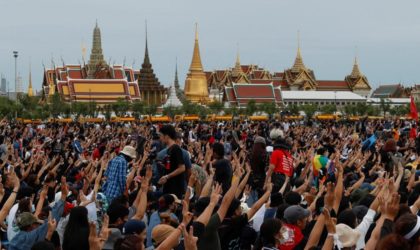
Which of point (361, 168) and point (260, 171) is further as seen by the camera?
point (361, 168)

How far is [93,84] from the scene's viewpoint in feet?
241

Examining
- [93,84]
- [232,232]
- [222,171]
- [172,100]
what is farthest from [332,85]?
[232,232]

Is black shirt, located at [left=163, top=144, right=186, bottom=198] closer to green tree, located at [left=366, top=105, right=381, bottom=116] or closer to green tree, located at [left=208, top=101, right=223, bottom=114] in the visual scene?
green tree, located at [left=208, top=101, right=223, bottom=114]

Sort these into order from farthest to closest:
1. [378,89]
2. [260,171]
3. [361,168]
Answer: [378,89], [361,168], [260,171]

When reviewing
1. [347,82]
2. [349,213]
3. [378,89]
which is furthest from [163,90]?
[349,213]

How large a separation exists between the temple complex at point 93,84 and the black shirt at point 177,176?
205ft

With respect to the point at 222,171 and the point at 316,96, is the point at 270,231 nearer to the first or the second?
the point at 222,171

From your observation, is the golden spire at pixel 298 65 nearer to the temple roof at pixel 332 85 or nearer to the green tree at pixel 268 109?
the temple roof at pixel 332 85

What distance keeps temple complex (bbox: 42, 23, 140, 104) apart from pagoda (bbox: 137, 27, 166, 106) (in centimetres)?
245

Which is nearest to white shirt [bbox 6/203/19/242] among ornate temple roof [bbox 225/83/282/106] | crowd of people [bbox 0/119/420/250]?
crowd of people [bbox 0/119/420/250]

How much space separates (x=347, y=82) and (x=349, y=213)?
3893 inches

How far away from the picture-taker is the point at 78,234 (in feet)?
19.0

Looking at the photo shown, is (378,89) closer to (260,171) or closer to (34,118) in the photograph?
(34,118)

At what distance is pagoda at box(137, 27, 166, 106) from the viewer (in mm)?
84812
